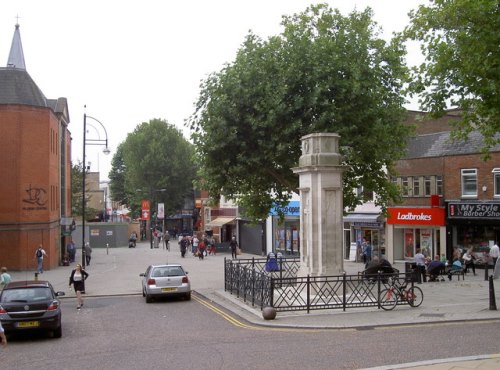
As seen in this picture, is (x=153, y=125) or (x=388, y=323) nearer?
(x=388, y=323)

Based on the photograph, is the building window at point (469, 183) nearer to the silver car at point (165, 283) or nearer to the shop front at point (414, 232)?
the shop front at point (414, 232)

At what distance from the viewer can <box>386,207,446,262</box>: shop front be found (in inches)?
1332

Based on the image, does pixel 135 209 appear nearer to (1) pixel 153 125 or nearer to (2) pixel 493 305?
(1) pixel 153 125

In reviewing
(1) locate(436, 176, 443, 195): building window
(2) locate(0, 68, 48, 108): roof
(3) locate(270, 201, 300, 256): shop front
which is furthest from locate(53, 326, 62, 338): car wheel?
(3) locate(270, 201, 300, 256): shop front

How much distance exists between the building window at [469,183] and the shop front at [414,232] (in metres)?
1.70

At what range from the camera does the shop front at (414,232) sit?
33.8 m

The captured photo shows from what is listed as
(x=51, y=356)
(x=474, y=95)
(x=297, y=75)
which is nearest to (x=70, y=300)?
(x=51, y=356)

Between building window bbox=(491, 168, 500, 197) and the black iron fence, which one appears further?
building window bbox=(491, 168, 500, 197)

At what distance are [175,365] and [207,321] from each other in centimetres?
564

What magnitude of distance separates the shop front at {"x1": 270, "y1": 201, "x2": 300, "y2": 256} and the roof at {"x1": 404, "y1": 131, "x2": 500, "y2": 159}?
931 centimetres

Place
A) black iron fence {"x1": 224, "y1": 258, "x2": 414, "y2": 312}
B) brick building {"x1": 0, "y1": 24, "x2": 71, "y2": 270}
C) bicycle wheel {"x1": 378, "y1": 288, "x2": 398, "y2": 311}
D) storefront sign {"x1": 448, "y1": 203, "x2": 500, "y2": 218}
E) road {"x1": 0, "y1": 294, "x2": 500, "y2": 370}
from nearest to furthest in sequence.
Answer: road {"x1": 0, "y1": 294, "x2": 500, "y2": 370} < black iron fence {"x1": 224, "y1": 258, "x2": 414, "y2": 312} < bicycle wheel {"x1": 378, "y1": 288, "x2": 398, "y2": 311} < storefront sign {"x1": 448, "y1": 203, "x2": 500, "y2": 218} < brick building {"x1": 0, "y1": 24, "x2": 71, "y2": 270}

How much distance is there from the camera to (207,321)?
56.1 ft

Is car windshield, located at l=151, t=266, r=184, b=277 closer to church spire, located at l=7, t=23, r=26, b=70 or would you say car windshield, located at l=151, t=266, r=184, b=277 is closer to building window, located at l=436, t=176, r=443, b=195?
building window, located at l=436, t=176, r=443, b=195

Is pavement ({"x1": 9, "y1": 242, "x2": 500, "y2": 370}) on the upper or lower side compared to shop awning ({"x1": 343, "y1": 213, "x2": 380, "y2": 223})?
lower
